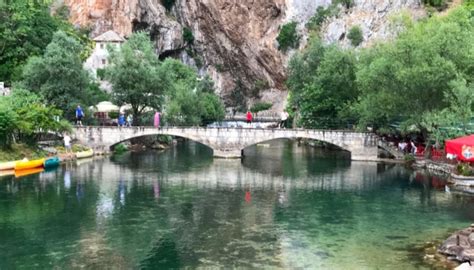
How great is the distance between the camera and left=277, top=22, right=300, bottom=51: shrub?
106 m

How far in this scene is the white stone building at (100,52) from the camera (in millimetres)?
96438

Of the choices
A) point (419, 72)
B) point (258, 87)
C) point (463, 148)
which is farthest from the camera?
point (258, 87)

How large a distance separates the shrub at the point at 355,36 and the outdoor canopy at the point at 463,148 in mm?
52636

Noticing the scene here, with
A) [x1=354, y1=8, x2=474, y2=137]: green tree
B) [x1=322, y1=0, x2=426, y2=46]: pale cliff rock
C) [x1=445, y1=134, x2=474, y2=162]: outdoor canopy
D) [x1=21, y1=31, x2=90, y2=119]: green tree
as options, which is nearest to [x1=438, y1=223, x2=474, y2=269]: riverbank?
[x1=445, y1=134, x2=474, y2=162]: outdoor canopy

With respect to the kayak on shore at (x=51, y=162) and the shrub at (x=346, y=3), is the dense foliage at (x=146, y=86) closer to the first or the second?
the kayak on shore at (x=51, y=162)

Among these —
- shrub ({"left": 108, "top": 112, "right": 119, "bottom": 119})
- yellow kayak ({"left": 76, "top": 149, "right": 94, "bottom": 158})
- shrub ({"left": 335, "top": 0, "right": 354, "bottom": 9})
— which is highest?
shrub ({"left": 335, "top": 0, "right": 354, "bottom": 9})

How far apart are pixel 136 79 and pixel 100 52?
31757 mm

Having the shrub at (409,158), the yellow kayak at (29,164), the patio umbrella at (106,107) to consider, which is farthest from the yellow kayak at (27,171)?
the shrub at (409,158)

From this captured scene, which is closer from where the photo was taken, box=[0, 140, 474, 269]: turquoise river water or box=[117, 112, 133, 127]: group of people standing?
box=[0, 140, 474, 269]: turquoise river water

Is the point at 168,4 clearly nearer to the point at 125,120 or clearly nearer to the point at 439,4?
the point at 125,120

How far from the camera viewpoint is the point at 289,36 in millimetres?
106125

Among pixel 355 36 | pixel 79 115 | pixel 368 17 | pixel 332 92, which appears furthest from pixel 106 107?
pixel 368 17

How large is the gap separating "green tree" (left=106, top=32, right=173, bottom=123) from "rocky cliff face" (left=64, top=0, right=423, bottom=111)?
106 feet

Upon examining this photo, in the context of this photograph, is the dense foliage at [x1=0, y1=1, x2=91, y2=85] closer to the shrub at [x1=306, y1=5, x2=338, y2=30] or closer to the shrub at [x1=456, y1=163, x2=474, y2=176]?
the shrub at [x1=306, y1=5, x2=338, y2=30]
